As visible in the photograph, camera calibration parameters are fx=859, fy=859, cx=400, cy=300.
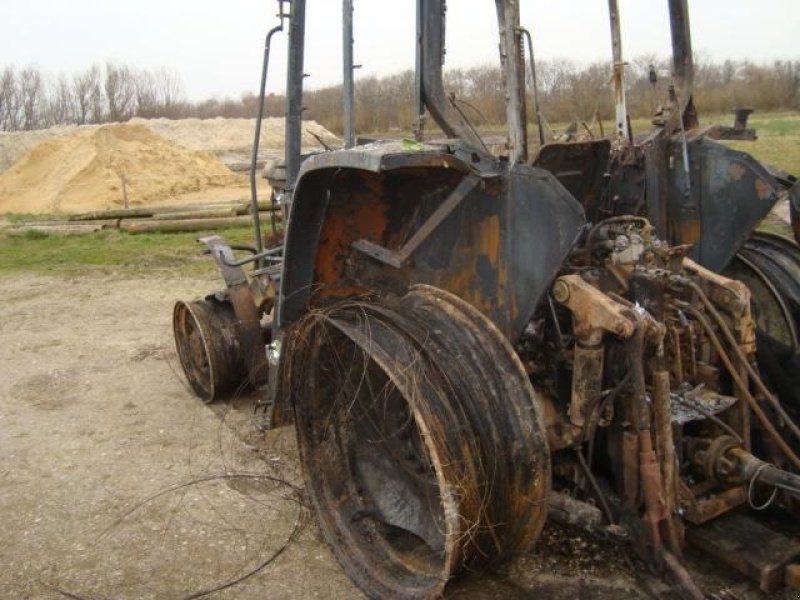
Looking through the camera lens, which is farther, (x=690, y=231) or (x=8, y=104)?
(x=8, y=104)

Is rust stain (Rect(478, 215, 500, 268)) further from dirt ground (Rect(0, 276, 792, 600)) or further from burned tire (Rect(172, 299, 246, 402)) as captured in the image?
burned tire (Rect(172, 299, 246, 402))

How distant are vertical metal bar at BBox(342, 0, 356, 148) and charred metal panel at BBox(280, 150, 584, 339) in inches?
36.0

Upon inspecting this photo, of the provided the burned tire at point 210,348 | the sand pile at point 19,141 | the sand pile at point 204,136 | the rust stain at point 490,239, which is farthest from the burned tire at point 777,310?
the sand pile at point 19,141

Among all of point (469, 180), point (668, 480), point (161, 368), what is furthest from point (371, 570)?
point (161, 368)

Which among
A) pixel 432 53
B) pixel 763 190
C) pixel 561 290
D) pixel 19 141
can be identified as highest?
pixel 19 141

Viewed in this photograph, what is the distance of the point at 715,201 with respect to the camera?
11.9ft

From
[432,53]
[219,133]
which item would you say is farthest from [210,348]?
[219,133]

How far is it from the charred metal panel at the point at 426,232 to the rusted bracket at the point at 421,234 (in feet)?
0.04

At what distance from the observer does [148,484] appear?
4070 millimetres

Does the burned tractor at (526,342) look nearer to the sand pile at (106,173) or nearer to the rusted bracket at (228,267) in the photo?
the rusted bracket at (228,267)

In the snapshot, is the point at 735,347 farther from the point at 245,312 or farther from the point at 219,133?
the point at 219,133

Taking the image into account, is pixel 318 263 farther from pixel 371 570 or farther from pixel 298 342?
pixel 371 570

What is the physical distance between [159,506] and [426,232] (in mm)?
1856

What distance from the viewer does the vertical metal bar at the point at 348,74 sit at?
4.16 m
